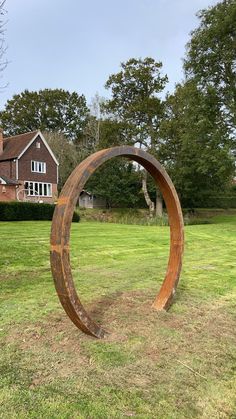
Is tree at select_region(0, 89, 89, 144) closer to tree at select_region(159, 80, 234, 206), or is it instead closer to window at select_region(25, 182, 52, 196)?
window at select_region(25, 182, 52, 196)

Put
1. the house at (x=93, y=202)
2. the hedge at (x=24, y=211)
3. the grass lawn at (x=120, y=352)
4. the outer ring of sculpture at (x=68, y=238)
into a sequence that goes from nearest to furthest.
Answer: the grass lawn at (x=120, y=352) < the outer ring of sculpture at (x=68, y=238) < the hedge at (x=24, y=211) < the house at (x=93, y=202)

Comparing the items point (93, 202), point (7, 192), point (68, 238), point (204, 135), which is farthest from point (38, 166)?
point (68, 238)

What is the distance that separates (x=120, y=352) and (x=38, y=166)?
3968 cm

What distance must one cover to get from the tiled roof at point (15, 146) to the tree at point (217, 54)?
19798mm

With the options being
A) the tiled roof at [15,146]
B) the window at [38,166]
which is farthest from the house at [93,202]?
the tiled roof at [15,146]

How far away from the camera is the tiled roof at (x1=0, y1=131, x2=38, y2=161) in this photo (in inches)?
1585

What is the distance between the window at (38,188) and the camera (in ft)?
135

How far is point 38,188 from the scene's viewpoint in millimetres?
42562

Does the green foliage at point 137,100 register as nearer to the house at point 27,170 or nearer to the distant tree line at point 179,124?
the distant tree line at point 179,124

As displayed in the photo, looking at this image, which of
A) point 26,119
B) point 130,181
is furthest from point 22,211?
point 26,119

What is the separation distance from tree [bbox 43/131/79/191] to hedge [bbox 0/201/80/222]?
25378mm

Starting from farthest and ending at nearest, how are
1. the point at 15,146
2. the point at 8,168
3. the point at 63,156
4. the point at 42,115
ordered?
1. the point at 42,115
2. the point at 63,156
3. the point at 15,146
4. the point at 8,168

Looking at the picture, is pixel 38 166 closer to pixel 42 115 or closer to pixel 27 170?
pixel 27 170

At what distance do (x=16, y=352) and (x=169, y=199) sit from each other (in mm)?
2931
